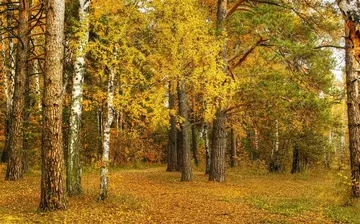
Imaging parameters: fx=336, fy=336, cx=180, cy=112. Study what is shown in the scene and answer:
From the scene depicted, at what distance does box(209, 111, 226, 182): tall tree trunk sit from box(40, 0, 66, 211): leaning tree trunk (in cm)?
928

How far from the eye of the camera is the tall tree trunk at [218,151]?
1577 centimetres

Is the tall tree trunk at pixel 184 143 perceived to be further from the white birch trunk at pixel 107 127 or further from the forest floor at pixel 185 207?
the white birch trunk at pixel 107 127

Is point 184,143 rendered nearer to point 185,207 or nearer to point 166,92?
point 166,92

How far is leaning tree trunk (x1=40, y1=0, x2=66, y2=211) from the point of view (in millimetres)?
7398

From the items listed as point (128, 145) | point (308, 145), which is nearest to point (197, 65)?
point (308, 145)

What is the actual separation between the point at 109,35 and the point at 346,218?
750cm

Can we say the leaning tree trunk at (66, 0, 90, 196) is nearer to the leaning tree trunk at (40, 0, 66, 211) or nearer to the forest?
the forest

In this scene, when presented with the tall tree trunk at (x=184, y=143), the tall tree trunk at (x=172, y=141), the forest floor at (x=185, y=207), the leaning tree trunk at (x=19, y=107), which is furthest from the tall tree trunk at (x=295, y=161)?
the leaning tree trunk at (x=19, y=107)

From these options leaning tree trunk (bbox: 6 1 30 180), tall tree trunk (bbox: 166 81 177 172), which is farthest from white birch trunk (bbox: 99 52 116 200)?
tall tree trunk (bbox: 166 81 177 172)

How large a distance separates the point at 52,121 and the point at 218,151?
9759 mm

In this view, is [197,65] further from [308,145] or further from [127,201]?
[308,145]

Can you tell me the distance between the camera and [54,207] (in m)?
7.47

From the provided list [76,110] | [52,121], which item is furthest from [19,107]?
[52,121]

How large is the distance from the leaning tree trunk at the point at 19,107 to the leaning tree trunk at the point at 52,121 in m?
6.21
